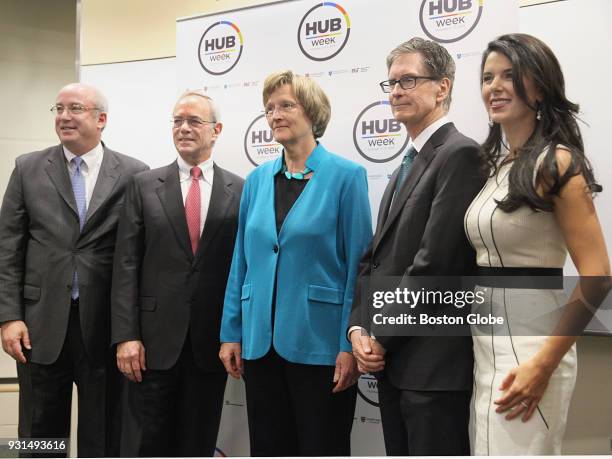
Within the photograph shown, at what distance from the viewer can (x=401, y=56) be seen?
229 cm

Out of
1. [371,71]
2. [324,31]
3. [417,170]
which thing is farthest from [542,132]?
[324,31]

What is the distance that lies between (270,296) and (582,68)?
172 centimetres

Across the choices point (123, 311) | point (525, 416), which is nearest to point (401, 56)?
point (525, 416)

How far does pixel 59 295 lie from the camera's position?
2.83 meters

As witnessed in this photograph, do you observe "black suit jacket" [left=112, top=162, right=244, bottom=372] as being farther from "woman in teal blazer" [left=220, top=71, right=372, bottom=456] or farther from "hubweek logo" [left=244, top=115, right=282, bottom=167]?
"hubweek logo" [left=244, top=115, right=282, bottom=167]

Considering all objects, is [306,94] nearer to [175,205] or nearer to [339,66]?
[339,66]

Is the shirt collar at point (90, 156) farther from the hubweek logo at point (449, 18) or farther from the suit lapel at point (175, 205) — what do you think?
the hubweek logo at point (449, 18)

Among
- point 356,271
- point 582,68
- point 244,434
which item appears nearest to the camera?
point 356,271

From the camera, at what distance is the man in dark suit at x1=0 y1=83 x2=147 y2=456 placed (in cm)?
283

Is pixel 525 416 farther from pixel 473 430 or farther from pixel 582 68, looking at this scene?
pixel 582 68

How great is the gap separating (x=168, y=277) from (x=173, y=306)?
5.0 inches

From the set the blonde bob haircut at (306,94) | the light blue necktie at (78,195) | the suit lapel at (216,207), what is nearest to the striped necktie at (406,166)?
the blonde bob haircut at (306,94)

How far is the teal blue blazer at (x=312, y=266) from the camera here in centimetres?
240

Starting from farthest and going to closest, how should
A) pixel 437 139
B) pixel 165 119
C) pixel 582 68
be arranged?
pixel 165 119 → pixel 582 68 → pixel 437 139
